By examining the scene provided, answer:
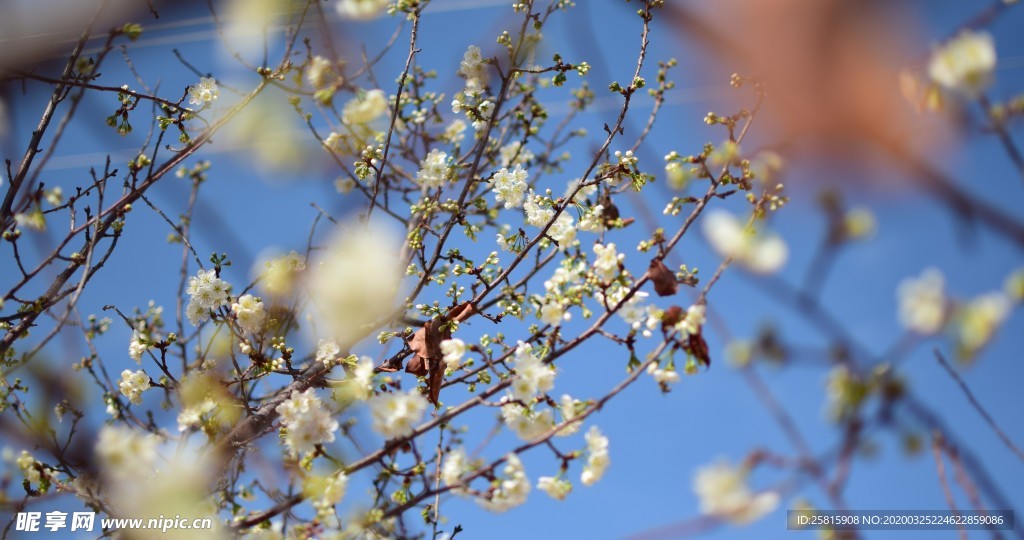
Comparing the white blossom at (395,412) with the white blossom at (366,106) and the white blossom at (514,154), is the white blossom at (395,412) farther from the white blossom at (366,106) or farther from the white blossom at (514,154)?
the white blossom at (514,154)

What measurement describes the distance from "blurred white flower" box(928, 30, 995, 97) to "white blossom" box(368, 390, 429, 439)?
1.51 meters

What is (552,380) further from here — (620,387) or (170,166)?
(170,166)

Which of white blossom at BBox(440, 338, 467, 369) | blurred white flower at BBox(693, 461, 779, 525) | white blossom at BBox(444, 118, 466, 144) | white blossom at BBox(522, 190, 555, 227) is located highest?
white blossom at BBox(444, 118, 466, 144)

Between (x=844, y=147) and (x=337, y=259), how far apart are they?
1.99 metres

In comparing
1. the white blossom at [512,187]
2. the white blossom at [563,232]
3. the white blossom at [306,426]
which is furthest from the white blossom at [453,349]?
the white blossom at [512,187]

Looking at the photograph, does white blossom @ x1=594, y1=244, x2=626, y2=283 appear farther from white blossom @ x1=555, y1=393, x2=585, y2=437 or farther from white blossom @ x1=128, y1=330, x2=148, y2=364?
white blossom @ x1=128, y1=330, x2=148, y2=364

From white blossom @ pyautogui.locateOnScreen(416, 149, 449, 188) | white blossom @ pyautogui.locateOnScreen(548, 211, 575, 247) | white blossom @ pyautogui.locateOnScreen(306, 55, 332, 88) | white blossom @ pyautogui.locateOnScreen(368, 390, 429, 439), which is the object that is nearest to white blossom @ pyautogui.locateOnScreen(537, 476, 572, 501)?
white blossom @ pyautogui.locateOnScreen(368, 390, 429, 439)

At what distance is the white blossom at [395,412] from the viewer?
196cm

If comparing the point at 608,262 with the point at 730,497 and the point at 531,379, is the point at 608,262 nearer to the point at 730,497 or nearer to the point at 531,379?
the point at 531,379

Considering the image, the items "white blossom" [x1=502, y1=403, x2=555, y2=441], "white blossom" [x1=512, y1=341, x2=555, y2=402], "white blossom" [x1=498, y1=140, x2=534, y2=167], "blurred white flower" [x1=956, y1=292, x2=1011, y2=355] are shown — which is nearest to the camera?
"blurred white flower" [x1=956, y1=292, x2=1011, y2=355]

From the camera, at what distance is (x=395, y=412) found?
196 cm

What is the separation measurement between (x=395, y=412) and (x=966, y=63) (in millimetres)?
1593

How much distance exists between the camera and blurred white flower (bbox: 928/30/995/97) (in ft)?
3.86

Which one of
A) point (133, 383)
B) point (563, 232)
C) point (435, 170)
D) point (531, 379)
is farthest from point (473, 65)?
point (133, 383)
